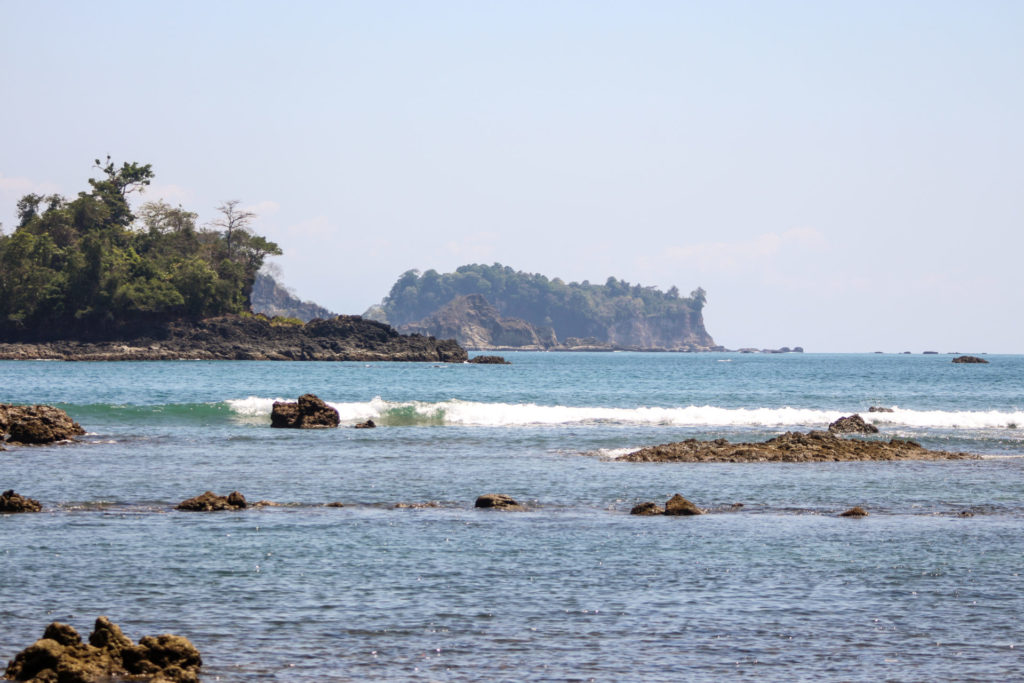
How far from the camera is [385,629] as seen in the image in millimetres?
12328

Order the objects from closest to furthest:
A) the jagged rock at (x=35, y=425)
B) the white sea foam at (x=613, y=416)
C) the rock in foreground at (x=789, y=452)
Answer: the rock in foreground at (x=789, y=452)
the jagged rock at (x=35, y=425)
the white sea foam at (x=613, y=416)

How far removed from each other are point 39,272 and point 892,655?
14185 centimetres

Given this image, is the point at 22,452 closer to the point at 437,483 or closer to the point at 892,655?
the point at 437,483

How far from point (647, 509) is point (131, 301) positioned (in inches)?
5134

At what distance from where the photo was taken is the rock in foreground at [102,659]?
10.4 meters

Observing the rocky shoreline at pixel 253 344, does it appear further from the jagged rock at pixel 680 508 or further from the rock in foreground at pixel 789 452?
the jagged rock at pixel 680 508

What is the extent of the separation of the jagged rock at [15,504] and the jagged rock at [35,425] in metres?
14.8

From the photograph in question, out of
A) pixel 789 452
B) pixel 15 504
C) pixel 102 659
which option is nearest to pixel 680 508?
pixel 789 452

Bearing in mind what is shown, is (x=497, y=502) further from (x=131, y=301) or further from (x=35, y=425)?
(x=131, y=301)

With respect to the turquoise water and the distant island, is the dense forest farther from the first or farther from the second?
the turquoise water

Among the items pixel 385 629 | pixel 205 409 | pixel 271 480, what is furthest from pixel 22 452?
pixel 385 629

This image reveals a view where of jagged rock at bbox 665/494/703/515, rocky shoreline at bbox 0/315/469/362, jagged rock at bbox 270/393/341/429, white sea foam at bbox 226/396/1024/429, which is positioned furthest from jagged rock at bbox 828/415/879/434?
rocky shoreline at bbox 0/315/469/362

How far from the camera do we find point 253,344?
140 m

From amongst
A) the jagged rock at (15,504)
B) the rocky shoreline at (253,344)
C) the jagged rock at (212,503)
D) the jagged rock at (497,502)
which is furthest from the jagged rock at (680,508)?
the rocky shoreline at (253,344)
